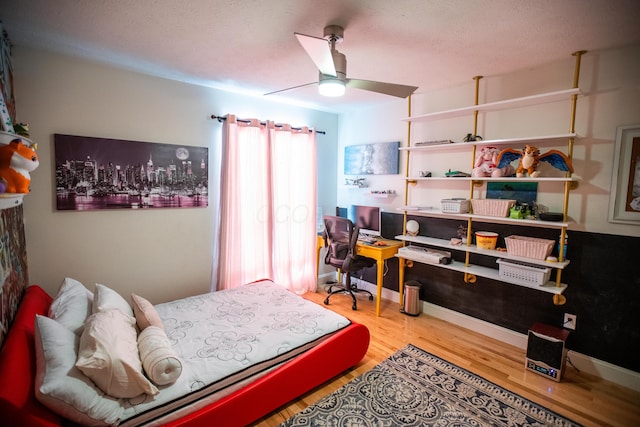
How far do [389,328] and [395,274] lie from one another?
0.86 meters

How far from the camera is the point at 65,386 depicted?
128 centimetres

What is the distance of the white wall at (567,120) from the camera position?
2242 mm

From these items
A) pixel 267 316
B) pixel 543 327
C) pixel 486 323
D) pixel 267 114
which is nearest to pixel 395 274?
pixel 486 323

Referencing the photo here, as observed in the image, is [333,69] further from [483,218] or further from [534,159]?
[483,218]

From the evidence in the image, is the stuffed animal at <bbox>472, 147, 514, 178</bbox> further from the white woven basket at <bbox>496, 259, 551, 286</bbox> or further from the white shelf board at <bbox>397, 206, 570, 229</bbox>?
the white woven basket at <bbox>496, 259, 551, 286</bbox>

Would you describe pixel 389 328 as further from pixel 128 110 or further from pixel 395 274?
pixel 128 110

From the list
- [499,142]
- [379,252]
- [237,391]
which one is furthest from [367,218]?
[237,391]

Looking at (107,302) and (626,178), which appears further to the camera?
(626,178)

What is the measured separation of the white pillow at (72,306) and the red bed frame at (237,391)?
102mm

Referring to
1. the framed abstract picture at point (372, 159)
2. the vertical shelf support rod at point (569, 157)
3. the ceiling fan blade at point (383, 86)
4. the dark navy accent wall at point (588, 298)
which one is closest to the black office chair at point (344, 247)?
the framed abstract picture at point (372, 159)

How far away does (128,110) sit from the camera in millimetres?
2756

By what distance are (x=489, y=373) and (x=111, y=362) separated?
2599 mm

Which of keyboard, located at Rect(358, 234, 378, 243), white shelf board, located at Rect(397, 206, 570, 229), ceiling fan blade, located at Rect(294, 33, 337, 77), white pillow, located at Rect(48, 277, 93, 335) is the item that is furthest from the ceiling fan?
white pillow, located at Rect(48, 277, 93, 335)

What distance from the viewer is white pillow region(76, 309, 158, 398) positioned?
1.38 m
